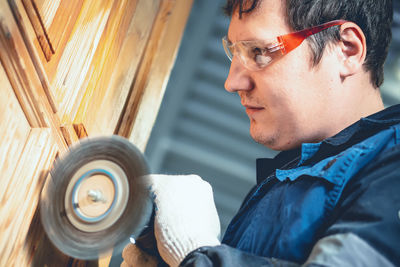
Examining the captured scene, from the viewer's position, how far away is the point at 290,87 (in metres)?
1.50

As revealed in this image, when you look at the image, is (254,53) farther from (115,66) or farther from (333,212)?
(333,212)

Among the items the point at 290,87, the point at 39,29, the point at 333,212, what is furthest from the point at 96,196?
the point at 290,87

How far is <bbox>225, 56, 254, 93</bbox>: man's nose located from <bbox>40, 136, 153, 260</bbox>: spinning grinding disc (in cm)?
60

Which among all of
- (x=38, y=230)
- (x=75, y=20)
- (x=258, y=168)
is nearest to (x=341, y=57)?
(x=258, y=168)

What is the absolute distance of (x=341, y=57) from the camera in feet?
5.07

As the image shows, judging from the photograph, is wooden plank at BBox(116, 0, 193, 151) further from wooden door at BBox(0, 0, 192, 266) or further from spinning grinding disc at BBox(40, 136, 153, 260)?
spinning grinding disc at BBox(40, 136, 153, 260)

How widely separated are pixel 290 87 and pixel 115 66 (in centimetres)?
76

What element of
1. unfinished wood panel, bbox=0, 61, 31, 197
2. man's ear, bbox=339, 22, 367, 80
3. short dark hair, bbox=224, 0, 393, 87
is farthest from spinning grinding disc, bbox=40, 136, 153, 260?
man's ear, bbox=339, 22, 367, 80

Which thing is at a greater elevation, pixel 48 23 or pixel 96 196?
pixel 48 23

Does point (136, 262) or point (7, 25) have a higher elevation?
point (7, 25)

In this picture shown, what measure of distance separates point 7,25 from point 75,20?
0.29 m

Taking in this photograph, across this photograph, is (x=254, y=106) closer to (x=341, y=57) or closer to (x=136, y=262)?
(x=341, y=57)

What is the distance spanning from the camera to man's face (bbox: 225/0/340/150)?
150cm

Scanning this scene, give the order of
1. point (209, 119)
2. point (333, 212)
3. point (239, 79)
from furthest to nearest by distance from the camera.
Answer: point (209, 119)
point (239, 79)
point (333, 212)
